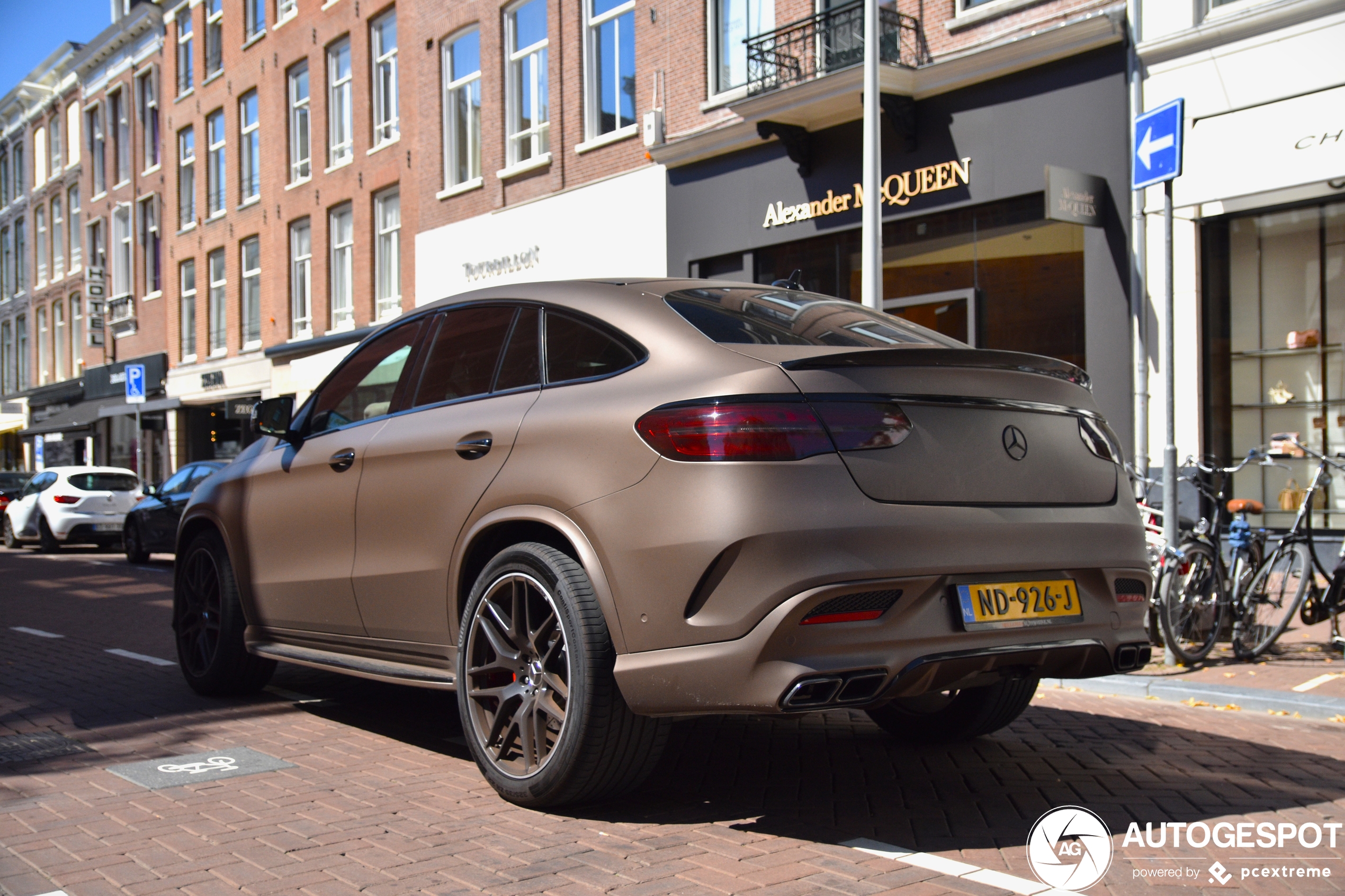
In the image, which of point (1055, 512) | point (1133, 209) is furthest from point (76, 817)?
point (1133, 209)

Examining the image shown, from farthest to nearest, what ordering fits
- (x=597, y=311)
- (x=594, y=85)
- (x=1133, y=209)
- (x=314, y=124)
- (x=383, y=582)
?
1. (x=314, y=124)
2. (x=594, y=85)
3. (x=1133, y=209)
4. (x=383, y=582)
5. (x=597, y=311)

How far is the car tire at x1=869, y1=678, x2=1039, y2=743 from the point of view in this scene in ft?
15.8

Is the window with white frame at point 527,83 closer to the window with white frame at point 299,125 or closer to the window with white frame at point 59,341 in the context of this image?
the window with white frame at point 299,125

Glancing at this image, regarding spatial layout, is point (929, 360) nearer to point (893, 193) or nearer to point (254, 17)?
point (893, 193)

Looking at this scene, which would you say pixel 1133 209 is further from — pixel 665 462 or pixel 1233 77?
pixel 665 462

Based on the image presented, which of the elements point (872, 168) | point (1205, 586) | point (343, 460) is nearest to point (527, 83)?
point (872, 168)

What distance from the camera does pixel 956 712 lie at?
4.89 meters

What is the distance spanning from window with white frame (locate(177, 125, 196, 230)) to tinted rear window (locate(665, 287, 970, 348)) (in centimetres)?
3227

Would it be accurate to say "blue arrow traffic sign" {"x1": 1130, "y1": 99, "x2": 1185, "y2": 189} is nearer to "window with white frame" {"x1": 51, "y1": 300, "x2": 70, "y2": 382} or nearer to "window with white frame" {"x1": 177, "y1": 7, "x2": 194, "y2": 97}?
"window with white frame" {"x1": 177, "y1": 7, "x2": 194, "y2": 97}

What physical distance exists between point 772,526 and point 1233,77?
9.87 meters

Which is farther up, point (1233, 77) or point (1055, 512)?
point (1233, 77)

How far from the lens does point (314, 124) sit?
2723cm

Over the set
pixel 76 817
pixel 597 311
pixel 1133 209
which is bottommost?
pixel 76 817

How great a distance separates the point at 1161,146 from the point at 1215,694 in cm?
334
